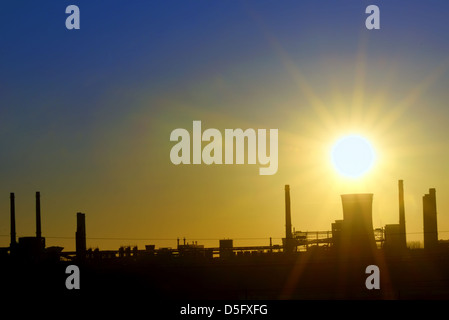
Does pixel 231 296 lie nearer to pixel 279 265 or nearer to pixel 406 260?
pixel 279 265

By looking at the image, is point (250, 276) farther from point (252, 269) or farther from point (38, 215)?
point (38, 215)

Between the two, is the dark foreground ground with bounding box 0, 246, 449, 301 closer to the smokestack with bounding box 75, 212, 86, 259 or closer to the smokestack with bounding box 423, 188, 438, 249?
the smokestack with bounding box 75, 212, 86, 259

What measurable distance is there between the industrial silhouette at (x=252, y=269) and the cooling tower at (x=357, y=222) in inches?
2.0

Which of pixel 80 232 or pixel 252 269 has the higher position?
pixel 80 232

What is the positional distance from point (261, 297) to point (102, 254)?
39.8ft

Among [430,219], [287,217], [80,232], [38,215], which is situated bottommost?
[80,232]

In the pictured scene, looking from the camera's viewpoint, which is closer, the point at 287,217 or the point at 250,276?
the point at 250,276

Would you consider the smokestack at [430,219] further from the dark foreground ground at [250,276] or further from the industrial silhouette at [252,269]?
the dark foreground ground at [250,276]

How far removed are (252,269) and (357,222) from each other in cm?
728

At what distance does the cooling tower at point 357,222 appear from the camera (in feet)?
137

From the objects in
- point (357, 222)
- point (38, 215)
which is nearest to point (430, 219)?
point (357, 222)

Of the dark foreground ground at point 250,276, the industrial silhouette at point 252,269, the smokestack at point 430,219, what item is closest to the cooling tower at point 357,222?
Answer: the industrial silhouette at point 252,269

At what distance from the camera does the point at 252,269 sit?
3803 centimetres
